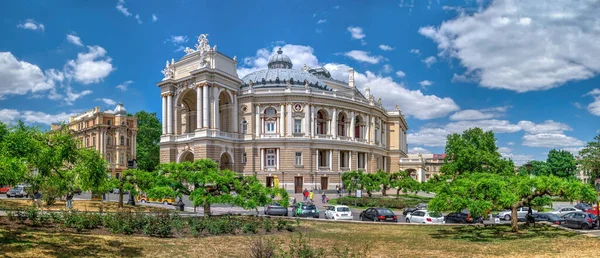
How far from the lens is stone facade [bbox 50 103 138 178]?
3821 inches

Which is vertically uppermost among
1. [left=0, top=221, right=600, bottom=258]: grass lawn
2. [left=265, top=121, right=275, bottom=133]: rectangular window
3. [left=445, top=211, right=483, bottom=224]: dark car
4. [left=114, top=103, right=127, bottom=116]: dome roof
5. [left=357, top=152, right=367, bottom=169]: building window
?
[left=114, top=103, right=127, bottom=116]: dome roof

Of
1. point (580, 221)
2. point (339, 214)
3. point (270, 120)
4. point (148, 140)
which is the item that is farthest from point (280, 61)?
point (580, 221)

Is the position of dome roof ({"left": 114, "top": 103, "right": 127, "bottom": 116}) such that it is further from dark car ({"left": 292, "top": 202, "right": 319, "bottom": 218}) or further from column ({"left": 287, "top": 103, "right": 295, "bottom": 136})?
dark car ({"left": 292, "top": 202, "right": 319, "bottom": 218})

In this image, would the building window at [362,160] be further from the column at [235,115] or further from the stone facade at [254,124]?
the column at [235,115]

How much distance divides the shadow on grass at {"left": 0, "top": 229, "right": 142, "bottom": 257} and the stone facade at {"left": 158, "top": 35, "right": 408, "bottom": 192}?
43.3 metres

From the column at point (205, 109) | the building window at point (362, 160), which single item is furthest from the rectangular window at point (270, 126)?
the building window at point (362, 160)

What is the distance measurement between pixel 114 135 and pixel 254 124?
4541 centimetres

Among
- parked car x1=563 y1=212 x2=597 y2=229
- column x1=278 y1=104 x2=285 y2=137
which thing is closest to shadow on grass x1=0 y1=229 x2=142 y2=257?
parked car x1=563 y1=212 x2=597 y2=229

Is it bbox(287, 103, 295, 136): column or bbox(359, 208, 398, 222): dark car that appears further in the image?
bbox(287, 103, 295, 136): column

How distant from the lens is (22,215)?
2225 centimetres

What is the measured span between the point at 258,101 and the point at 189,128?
43.5 feet

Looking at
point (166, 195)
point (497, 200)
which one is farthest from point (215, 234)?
point (497, 200)

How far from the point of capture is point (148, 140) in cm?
9775

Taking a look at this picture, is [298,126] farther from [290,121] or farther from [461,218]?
[461,218]
